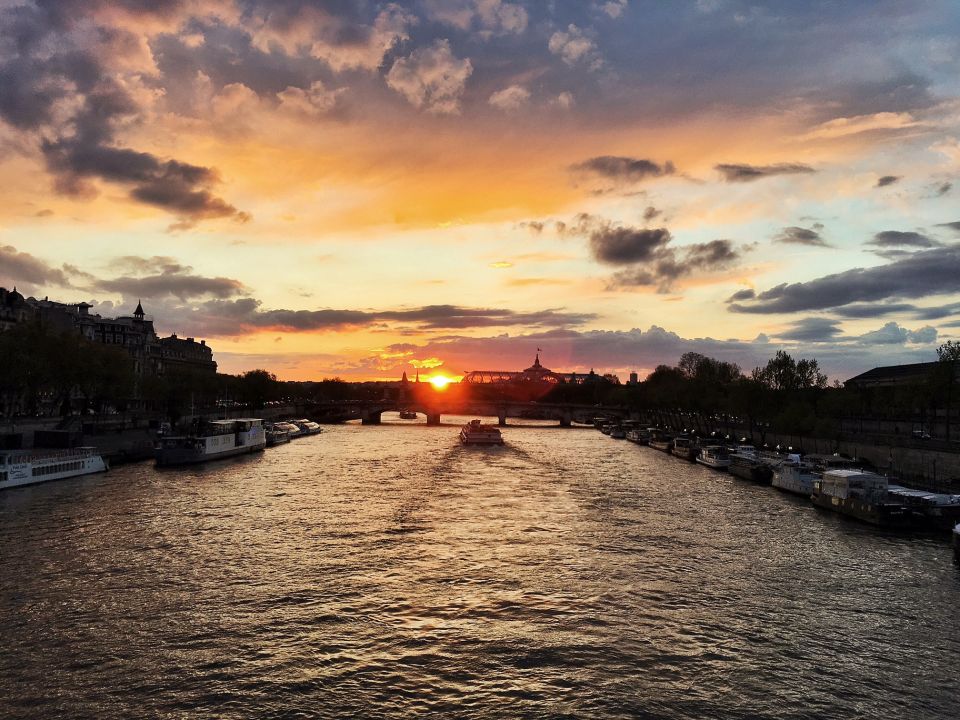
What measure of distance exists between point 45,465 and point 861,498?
263ft

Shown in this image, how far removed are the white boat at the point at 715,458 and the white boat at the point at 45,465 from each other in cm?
8141

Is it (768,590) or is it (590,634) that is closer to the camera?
(590,634)

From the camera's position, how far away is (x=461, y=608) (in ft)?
113

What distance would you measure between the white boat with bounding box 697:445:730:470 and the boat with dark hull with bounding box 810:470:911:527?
32.7 m

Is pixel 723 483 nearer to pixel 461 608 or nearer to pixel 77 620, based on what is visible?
pixel 461 608

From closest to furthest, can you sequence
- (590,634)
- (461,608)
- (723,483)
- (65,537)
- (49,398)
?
Answer: (590,634), (461,608), (65,537), (723,483), (49,398)

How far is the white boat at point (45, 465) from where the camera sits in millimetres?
70750

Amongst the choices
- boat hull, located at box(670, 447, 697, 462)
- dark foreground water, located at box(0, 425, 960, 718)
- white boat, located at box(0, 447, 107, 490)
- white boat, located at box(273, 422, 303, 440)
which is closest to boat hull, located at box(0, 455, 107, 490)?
white boat, located at box(0, 447, 107, 490)

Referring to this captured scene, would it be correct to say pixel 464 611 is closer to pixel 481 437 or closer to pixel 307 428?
pixel 481 437

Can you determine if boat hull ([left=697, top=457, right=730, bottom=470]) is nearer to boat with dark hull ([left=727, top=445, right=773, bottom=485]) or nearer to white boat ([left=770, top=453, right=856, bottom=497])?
boat with dark hull ([left=727, top=445, right=773, bottom=485])

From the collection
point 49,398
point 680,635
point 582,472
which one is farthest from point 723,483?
point 49,398

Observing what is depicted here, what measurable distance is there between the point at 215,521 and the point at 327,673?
107 feet

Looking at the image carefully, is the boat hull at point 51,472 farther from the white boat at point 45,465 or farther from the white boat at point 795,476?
the white boat at point 795,476

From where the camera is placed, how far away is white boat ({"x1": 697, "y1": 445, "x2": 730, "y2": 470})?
101 meters
